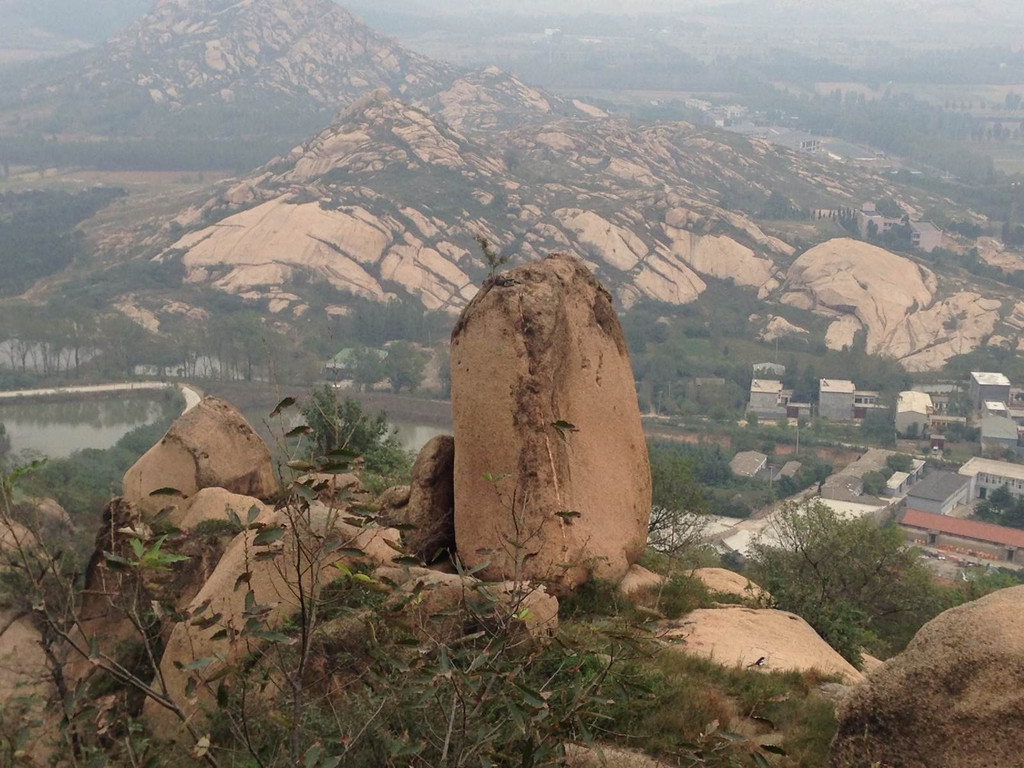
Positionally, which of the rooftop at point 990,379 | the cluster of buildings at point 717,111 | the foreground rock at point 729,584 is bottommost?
the rooftop at point 990,379

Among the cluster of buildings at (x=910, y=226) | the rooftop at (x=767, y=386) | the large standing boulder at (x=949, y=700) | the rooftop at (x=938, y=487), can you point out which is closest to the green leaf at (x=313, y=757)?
the large standing boulder at (x=949, y=700)

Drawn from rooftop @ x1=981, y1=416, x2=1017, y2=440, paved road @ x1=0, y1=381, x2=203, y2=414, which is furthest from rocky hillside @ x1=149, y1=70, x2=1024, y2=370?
paved road @ x1=0, y1=381, x2=203, y2=414

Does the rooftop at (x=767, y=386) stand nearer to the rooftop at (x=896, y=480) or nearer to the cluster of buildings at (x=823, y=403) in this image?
the cluster of buildings at (x=823, y=403)

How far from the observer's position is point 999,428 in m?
53.4

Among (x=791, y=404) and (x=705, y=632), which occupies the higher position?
(x=705, y=632)

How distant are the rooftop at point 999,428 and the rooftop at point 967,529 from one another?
A: 12863mm

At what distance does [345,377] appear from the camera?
59.9 metres

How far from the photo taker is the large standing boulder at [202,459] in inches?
567

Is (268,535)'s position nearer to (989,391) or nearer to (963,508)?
(963,508)

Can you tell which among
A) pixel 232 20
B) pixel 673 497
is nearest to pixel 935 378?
pixel 673 497

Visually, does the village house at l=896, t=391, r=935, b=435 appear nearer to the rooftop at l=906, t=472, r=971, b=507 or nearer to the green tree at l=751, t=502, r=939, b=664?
the rooftop at l=906, t=472, r=971, b=507

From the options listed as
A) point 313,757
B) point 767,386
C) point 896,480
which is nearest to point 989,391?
point 767,386

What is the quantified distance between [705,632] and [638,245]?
240ft

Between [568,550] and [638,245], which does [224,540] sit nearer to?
[568,550]
